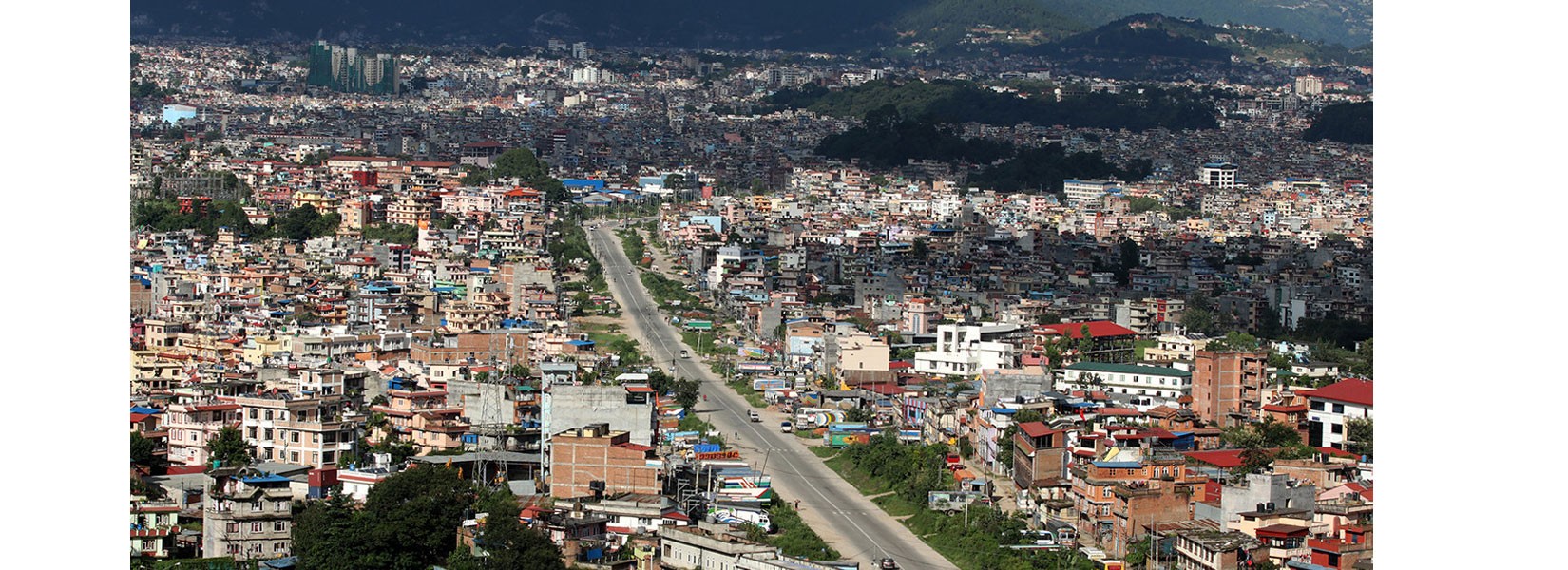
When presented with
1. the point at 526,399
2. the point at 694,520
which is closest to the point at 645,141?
the point at 526,399

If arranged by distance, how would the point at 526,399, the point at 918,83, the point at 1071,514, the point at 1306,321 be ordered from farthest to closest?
the point at 918,83 < the point at 1306,321 < the point at 526,399 < the point at 1071,514

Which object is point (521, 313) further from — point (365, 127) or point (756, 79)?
point (756, 79)

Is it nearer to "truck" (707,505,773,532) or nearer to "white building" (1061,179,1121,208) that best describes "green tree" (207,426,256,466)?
"truck" (707,505,773,532)

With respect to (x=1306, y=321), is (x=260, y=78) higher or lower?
higher

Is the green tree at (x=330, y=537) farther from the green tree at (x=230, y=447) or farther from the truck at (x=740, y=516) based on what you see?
the green tree at (x=230, y=447)

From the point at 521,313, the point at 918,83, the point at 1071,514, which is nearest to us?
the point at 1071,514

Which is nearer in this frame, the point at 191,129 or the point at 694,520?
the point at 694,520

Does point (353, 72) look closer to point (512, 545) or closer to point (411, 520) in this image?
point (411, 520)

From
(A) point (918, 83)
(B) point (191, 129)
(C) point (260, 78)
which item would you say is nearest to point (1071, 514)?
(B) point (191, 129)
